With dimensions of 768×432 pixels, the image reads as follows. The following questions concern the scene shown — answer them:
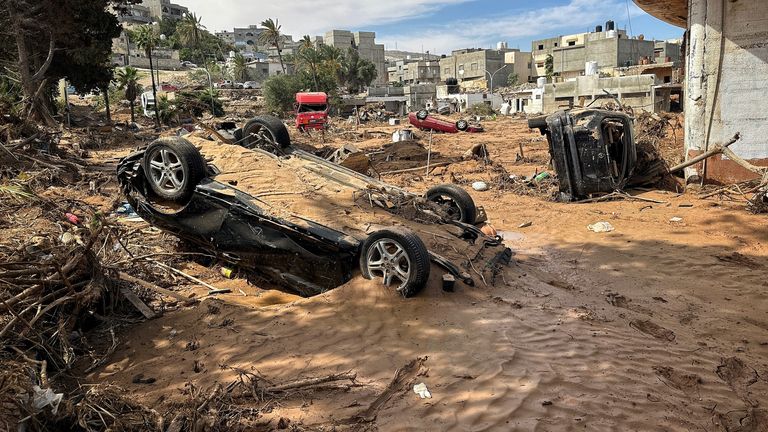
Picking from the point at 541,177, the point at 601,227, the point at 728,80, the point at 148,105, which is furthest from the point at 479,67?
the point at 601,227

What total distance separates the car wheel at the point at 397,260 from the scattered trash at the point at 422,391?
125 centimetres

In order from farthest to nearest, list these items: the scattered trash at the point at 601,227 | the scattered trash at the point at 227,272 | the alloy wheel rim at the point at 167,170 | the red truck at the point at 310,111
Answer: the red truck at the point at 310,111 < the scattered trash at the point at 601,227 < the scattered trash at the point at 227,272 < the alloy wheel rim at the point at 167,170

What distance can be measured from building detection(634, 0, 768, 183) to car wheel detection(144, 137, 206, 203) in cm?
1027

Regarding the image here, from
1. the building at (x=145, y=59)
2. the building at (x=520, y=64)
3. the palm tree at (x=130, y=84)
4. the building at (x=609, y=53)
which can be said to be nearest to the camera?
the palm tree at (x=130, y=84)

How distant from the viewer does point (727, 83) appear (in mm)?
10555

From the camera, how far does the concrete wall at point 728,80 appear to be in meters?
10.2

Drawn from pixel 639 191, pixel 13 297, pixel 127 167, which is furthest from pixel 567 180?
pixel 13 297

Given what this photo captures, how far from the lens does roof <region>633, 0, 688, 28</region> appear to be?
12898 mm

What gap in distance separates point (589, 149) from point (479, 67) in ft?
237

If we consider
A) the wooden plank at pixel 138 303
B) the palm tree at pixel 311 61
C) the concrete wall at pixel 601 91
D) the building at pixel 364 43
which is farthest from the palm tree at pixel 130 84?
the building at pixel 364 43

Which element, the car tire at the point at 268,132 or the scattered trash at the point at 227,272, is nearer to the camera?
the scattered trash at the point at 227,272

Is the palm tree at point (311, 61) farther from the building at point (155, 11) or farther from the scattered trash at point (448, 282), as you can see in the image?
the building at point (155, 11)

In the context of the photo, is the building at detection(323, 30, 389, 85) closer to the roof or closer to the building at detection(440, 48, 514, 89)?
the building at detection(440, 48, 514, 89)

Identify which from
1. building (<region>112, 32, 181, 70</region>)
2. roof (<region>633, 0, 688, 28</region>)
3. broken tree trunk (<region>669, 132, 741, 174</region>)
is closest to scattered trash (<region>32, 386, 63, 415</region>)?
broken tree trunk (<region>669, 132, 741, 174</region>)
